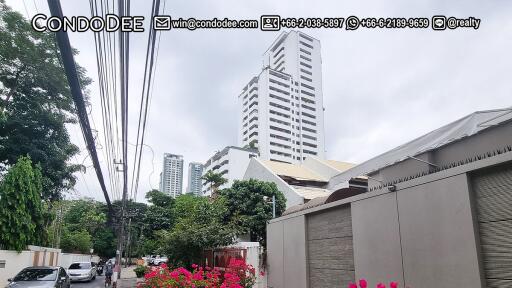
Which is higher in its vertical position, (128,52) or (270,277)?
(128,52)

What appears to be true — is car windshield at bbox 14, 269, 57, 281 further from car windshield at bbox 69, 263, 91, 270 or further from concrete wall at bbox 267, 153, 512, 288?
car windshield at bbox 69, 263, 91, 270

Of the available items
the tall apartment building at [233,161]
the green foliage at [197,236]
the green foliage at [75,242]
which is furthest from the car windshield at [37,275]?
the tall apartment building at [233,161]

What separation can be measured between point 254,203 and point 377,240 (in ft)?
Answer: 51.2

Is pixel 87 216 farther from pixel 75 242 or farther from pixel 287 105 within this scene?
pixel 287 105

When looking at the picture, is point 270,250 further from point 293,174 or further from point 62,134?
point 62,134

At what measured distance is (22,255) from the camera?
16.6m

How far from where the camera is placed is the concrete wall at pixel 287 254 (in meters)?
8.82

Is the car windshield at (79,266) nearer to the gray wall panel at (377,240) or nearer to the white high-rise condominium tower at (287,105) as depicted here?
the gray wall panel at (377,240)

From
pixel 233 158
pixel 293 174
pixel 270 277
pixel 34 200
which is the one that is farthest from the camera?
pixel 233 158

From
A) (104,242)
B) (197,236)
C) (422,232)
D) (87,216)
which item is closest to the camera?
(422,232)

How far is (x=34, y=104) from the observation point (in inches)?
968

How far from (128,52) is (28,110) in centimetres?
2406

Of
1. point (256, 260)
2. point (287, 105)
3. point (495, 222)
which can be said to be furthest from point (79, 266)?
point (287, 105)

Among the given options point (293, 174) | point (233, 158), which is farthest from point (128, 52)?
point (233, 158)
